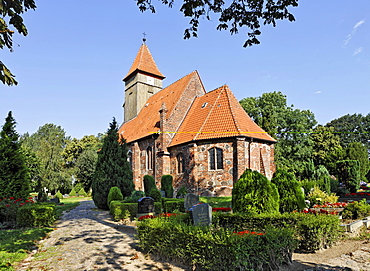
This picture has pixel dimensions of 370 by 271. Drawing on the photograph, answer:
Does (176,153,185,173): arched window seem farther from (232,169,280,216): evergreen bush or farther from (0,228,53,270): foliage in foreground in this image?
(232,169,280,216): evergreen bush

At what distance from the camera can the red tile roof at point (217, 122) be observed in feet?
65.9

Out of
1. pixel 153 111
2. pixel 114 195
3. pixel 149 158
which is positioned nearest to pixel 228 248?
pixel 114 195

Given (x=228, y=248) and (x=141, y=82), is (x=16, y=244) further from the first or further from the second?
(x=141, y=82)

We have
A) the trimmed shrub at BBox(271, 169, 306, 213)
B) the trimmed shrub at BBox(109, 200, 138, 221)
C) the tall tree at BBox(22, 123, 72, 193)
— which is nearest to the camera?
the trimmed shrub at BBox(271, 169, 306, 213)

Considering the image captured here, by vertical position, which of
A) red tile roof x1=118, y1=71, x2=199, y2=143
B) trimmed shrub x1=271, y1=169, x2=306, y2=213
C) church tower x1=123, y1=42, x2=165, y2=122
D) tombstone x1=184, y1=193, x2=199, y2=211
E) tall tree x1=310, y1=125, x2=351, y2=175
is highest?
church tower x1=123, y1=42, x2=165, y2=122

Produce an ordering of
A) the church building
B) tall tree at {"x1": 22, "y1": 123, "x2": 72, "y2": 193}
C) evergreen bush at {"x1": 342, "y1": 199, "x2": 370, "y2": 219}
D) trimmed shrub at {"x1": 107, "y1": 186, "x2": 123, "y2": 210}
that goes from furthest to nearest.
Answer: tall tree at {"x1": 22, "y1": 123, "x2": 72, "y2": 193}, the church building, trimmed shrub at {"x1": 107, "y1": 186, "x2": 123, "y2": 210}, evergreen bush at {"x1": 342, "y1": 199, "x2": 370, "y2": 219}

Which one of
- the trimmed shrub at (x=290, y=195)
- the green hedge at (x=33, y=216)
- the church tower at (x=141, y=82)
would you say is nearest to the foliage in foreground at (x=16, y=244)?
the green hedge at (x=33, y=216)

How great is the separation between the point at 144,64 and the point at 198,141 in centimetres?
1793

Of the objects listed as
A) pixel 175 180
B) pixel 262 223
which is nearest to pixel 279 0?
pixel 262 223

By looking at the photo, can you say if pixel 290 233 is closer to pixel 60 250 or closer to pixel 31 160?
pixel 60 250

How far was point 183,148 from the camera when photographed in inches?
859

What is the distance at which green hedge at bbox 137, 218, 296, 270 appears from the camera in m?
4.93

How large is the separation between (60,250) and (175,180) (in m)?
15.1

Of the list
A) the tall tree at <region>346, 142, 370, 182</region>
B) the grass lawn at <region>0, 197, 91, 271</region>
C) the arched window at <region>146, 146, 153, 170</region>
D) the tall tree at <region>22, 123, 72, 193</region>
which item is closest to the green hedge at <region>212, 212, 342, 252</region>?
the grass lawn at <region>0, 197, 91, 271</region>
